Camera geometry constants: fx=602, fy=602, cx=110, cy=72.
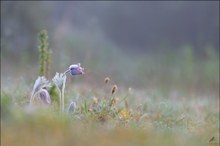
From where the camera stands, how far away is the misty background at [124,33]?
12.5 m

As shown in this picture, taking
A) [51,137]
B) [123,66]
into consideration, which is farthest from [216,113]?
[123,66]

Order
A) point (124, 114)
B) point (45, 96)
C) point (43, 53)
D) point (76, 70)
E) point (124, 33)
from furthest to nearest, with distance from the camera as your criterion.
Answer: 1. point (124, 33)
2. point (43, 53)
3. point (124, 114)
4. point (76, 70)
5. point (45, 96)

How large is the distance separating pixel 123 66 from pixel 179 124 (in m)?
9.86

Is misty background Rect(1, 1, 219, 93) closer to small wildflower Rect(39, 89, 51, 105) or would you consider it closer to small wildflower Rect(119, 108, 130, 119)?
small wildflower Rect(119, 108, 130, 119)

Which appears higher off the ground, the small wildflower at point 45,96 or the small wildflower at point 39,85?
the small wildflower at point 39,85

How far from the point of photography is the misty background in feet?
41.1

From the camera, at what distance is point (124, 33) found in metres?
18.0

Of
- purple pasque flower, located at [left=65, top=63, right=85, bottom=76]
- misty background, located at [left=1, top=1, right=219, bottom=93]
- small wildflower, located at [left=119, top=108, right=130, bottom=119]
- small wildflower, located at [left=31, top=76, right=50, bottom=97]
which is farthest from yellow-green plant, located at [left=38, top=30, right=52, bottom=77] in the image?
misty background, located at [left=1, top=1, right=219, bottom=93]

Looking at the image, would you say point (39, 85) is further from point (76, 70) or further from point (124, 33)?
point (124, 33)

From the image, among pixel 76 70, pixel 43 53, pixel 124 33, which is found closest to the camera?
pixel 76 70

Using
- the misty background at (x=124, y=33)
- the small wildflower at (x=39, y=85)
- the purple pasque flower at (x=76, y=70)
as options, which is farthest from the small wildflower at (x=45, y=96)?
the misty background at (x=124, y=33)

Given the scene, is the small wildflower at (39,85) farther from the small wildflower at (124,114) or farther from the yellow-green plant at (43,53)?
the yellow-green plant at (43,53)

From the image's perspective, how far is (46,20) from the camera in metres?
14.4

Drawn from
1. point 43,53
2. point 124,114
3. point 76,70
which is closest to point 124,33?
point 43,53
